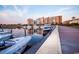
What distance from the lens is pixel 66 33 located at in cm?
125

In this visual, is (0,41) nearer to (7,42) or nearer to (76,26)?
(7,42)

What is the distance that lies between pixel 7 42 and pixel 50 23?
0.46 metres

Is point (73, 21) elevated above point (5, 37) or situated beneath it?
elevated above

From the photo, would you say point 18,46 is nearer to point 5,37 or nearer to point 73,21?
point 5,37

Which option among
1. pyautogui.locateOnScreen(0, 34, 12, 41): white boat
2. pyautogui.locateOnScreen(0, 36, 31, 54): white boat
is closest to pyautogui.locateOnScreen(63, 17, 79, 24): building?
pyautogui.locateOnScreen(0, 36, 31, 54): white boat

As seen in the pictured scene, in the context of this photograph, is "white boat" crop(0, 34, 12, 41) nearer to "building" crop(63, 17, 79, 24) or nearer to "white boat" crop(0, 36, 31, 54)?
"white boat" crop(0, 36, 31, 54)

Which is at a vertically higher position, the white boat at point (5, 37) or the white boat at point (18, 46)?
the white boat at point (5, 37)

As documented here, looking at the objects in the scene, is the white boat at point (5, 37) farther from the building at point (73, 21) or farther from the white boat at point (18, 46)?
the building at point (73, 21)

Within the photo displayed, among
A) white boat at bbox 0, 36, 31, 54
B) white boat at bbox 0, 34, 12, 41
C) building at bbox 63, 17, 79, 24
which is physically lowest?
white boat at bbox 0, 36, 31, 54

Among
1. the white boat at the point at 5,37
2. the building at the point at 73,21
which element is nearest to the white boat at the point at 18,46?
the white boat at the point at 5,37

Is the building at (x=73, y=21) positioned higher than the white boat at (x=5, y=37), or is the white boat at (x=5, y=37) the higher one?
the building at (x=73, y=21)

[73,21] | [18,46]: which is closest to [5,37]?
[18,46]

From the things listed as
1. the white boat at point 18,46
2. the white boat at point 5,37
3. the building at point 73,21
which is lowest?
the white boat at point 18,46

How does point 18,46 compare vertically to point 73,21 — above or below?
below
